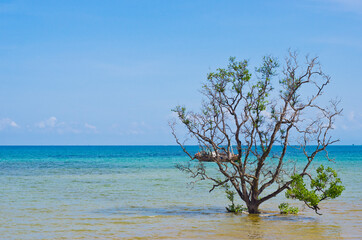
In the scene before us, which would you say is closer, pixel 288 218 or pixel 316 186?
pixel 316 186

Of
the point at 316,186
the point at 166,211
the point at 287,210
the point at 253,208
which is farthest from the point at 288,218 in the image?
the point at 166,211

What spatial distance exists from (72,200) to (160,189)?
7.15 m

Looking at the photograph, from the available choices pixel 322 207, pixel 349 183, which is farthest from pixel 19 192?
pixel 349 183

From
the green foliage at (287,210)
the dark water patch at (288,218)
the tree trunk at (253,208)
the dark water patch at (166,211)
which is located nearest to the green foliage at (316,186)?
the dark water patch at (288,218)

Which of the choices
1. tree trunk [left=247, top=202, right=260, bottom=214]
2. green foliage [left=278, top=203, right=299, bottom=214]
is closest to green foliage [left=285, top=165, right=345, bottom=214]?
green foliage [left=278, top=203, right=299, bottom=214]

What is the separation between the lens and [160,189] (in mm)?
29953

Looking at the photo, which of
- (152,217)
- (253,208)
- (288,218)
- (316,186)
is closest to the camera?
(316,186)

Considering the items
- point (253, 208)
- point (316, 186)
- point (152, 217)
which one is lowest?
point (152, 217)

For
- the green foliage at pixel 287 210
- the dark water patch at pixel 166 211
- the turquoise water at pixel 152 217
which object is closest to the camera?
the turquoise water at pixel 152 217

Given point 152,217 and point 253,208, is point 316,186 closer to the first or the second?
point 253,208

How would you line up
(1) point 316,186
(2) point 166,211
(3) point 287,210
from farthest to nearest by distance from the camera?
(2) point 166,211 → (3) point 287,210 → (1) point 316,186

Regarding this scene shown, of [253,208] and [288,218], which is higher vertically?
[253,208]

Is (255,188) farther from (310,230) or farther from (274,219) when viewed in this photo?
(310,230)

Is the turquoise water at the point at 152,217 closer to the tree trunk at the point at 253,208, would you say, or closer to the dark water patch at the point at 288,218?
the dark water patch at the point at 288,218
